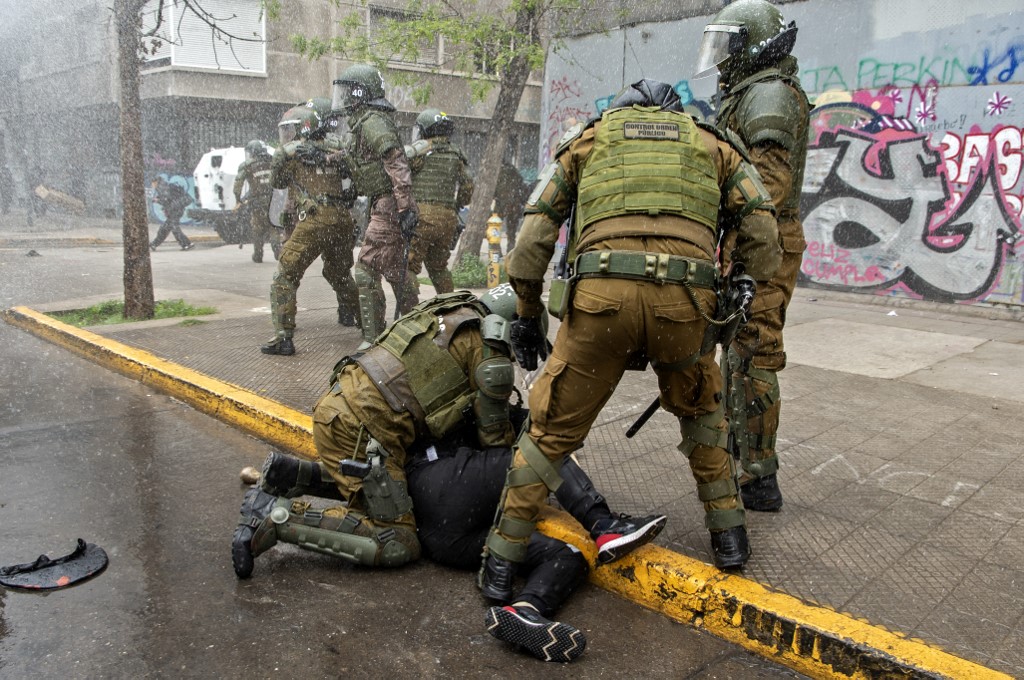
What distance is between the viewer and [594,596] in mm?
3131

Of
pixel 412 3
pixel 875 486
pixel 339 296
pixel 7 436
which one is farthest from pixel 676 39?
pixel 7 436

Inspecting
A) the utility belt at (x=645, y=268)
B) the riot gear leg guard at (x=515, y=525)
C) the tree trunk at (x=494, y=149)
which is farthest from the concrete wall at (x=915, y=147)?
the riot gear leg guard at (x=515, y=525)

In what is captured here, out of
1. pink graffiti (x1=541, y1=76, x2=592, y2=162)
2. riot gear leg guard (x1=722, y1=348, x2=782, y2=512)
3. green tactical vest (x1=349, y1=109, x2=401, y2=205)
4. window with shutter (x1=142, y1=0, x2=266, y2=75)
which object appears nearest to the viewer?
riot gear leg guard (x1=722, y1=348, x2=782, y2=512)

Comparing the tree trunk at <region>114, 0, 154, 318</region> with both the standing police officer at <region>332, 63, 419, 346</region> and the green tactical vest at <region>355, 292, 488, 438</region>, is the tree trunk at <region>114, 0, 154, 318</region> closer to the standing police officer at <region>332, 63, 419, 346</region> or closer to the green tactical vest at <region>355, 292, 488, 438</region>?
the standing police officer at <region>332, 63, 419, 346</region>

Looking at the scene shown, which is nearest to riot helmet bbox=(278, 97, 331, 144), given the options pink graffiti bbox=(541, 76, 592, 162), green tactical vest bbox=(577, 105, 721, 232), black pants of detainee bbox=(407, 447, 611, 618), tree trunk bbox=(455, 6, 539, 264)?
tree trunk bbox=(455, 6, 539, 264)

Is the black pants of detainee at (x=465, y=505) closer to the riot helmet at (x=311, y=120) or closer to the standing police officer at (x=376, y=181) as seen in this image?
the standing police officer at (x=376, y=181)

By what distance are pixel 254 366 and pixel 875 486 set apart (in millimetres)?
4254

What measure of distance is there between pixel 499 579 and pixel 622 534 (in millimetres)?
490

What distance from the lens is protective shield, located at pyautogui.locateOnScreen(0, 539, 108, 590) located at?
301 centimetres

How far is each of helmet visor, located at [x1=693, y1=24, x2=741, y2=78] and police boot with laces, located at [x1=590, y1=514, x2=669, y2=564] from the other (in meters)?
2.00

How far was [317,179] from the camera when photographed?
6613mm

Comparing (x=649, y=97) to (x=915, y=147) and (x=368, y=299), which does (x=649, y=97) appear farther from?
(x=915, y=147)

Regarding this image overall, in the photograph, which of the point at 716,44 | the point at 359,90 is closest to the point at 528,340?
the point at 716,44

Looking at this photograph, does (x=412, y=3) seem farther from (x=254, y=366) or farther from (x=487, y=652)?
(x=487, y=652)
